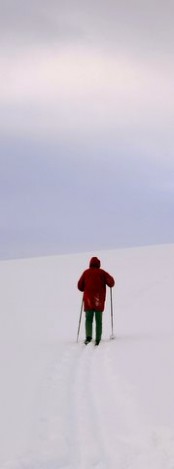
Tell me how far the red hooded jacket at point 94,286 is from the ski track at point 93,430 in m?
4.17

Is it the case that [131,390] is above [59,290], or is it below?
below

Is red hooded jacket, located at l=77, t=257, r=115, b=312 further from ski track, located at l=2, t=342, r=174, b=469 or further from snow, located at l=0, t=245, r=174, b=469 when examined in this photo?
ski track, located at l=2, t=342, r=174, b=469

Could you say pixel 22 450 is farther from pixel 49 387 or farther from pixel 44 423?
pixel 49 387

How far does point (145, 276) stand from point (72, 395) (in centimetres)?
2041

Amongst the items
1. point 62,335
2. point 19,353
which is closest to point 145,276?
point 62,335

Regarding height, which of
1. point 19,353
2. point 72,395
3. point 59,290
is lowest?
point 72,395

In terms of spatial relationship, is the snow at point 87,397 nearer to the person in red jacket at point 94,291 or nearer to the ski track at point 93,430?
the ski track at point 93,430

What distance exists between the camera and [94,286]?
→ 485 inches

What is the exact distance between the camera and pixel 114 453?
463 centimetres

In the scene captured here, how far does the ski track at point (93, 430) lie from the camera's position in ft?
14.7

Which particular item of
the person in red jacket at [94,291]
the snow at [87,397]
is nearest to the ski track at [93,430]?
the snow at [87,397]

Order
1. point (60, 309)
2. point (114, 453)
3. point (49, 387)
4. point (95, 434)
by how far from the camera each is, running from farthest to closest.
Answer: point (60, 309), point (49, 387), point (95, 434), point (114, 453)

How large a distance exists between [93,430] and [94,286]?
23.2ft

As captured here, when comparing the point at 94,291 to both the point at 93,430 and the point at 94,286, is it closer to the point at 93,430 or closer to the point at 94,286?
the point at 94,286
